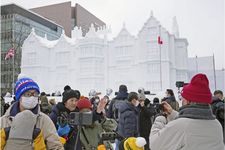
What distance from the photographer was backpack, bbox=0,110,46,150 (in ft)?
7.47

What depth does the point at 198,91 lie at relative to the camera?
234cm

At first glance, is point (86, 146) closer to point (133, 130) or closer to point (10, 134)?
point (10, 134)

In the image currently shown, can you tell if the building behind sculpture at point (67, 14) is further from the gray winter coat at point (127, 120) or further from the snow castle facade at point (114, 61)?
the gray winter coat at point (127, 120)

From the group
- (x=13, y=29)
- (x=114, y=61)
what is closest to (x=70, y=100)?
(x=114, y=61)

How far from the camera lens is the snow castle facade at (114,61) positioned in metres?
33.0

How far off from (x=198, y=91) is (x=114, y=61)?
1295 inches

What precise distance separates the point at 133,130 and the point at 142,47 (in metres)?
28.4

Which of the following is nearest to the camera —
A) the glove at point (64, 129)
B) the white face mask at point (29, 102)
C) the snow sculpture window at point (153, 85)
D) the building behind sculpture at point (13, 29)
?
the white face mask at point (29, 102)

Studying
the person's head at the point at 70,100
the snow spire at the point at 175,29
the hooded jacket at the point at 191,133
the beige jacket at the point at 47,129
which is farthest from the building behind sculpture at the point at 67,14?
the hooded jacket at the point at 191,133

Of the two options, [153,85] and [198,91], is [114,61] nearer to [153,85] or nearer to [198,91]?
[153,85]

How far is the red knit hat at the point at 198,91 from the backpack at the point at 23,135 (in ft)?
4.49

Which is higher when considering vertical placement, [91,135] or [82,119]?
[82,119]

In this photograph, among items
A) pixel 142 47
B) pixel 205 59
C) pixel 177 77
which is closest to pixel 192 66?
pixel 205 59

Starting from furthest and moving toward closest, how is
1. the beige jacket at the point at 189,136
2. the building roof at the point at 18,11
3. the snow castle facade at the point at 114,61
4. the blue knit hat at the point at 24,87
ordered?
the building roof at the point at 18,11 < the snow castle facade at the point at 114,61 < the blue knit hat at the point at 24,87 < the beige jacket at the point at 189,136
